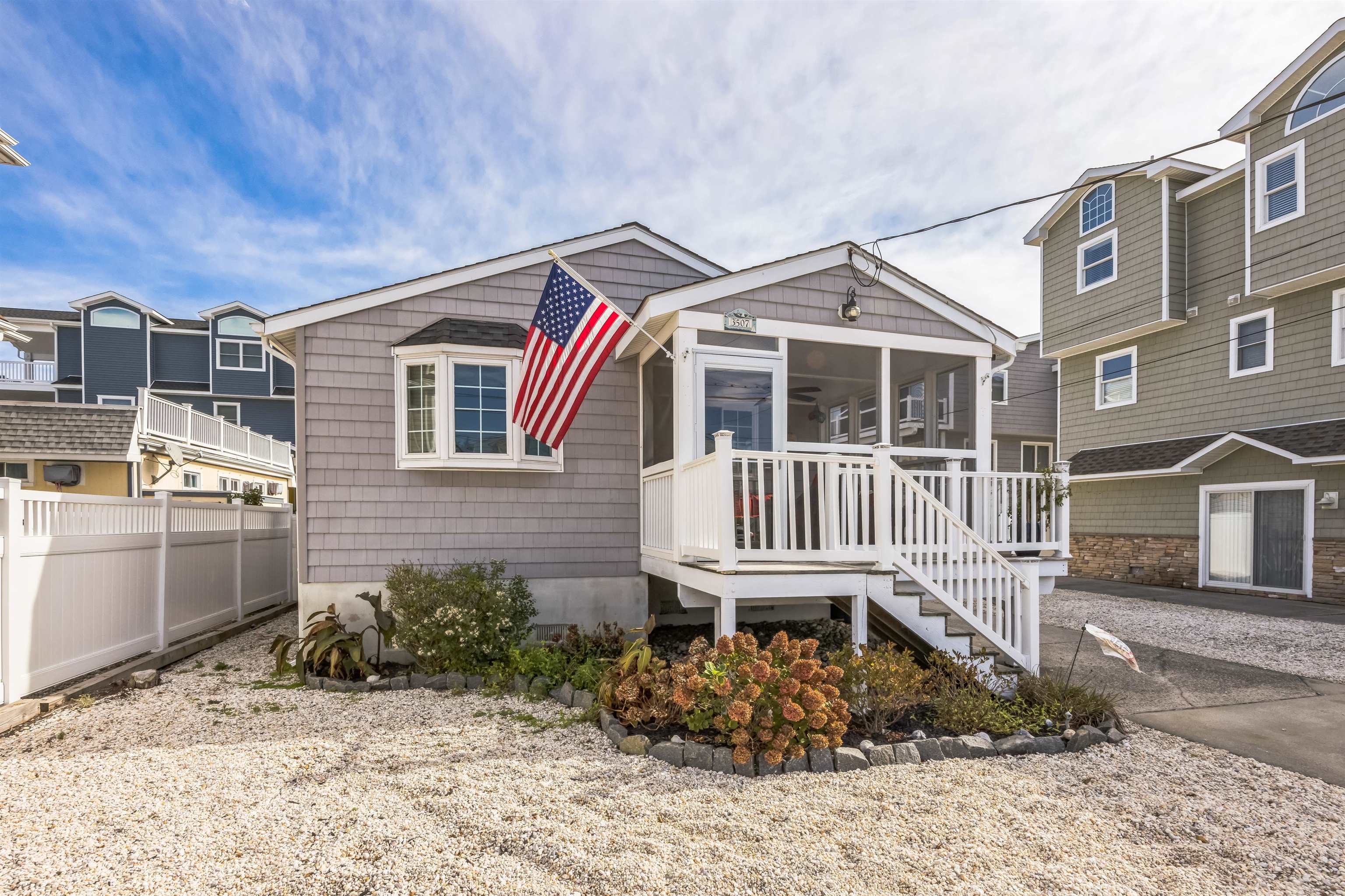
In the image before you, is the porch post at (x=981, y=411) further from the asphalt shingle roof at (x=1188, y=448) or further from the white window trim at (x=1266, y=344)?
the white window trim at (x=1266, y=344)

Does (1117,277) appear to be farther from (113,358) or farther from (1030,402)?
(113,358)

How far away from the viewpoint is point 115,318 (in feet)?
69.0

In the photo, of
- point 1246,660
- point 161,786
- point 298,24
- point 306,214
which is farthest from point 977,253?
point 306,214

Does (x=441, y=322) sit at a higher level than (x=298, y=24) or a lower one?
lower

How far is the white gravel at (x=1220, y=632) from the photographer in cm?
664

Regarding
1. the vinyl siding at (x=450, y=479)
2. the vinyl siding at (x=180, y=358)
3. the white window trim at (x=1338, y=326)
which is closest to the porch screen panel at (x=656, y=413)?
the vinyl siding at (x=450, y=479)

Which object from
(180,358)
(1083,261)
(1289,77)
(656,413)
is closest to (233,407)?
(180,358)

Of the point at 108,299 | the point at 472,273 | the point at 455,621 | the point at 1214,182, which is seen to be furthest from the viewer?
the point at 108,299

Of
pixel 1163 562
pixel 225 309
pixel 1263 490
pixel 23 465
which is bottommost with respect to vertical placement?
pixel 1163 562

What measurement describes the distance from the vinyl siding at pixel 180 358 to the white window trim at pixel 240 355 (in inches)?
14.1

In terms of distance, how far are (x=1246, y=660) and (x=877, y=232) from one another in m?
5.70

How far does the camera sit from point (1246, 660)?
22.0ft

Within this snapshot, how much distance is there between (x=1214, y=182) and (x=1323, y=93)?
1.87 m

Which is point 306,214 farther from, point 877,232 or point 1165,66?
point 1165,66
